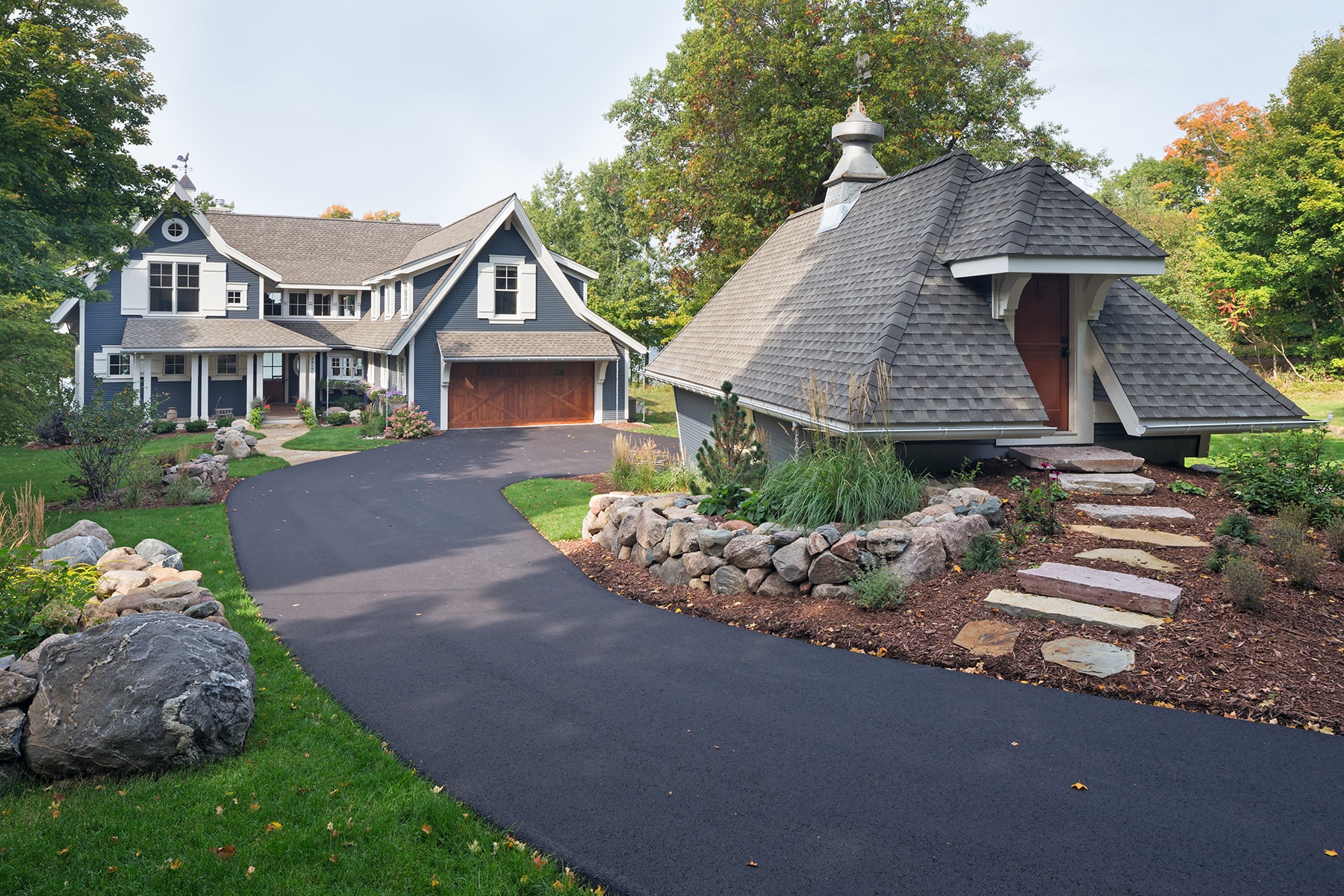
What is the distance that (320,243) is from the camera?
32875 millimetres

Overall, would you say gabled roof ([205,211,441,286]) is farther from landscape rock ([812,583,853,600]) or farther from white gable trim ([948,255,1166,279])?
landscape rock ([812,583,853,600])

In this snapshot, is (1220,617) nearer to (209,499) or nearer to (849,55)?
(209,499)

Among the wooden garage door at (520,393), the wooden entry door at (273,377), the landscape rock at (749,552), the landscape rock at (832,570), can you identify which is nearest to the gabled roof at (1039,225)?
the landscape rock at (832,570)

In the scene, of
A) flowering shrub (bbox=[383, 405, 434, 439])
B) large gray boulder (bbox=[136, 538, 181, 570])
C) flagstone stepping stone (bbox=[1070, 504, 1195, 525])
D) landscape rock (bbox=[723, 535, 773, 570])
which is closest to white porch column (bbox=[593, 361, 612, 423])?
flowering shrub (bbox=[383, 405, 434, 439])

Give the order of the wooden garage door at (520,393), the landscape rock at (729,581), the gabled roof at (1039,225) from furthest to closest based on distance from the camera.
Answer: the wooden garage door at (520,393)
the gabled roof at (1039,225)
the landscape rock at (729,581)

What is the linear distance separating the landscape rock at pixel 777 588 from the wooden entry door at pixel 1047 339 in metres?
4.80

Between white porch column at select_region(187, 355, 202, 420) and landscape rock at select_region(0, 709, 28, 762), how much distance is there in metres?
24.6

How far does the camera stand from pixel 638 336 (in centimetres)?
3450

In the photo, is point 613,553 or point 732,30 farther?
point 732,30

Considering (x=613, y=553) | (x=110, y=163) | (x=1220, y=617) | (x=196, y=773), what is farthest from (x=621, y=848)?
(x=110, y=163)

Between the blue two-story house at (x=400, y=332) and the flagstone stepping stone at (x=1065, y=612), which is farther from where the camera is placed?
the blue two-story house at (x=400, y=332)

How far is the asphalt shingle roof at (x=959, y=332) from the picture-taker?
9.32 m

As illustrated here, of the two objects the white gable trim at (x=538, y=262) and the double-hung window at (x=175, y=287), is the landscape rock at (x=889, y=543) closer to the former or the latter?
the white gable trim at (x=538, y=262)

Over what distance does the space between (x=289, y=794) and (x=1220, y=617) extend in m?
6.55
